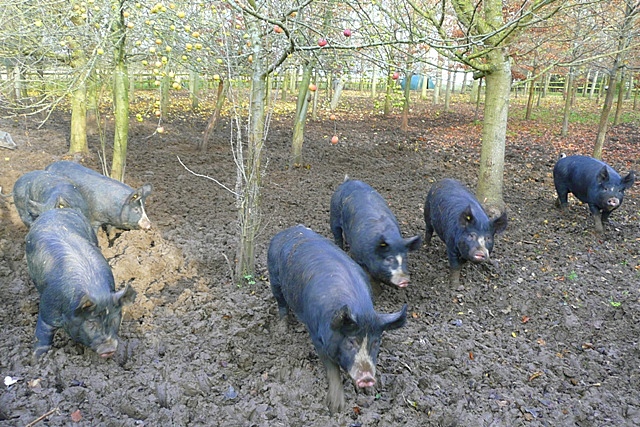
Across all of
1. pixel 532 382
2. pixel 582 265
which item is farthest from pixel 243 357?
pixel 582 265

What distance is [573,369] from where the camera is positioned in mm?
4383

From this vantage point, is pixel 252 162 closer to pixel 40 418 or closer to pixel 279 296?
pixel 279 296

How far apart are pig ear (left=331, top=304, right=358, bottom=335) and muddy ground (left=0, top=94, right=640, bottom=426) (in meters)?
0.71

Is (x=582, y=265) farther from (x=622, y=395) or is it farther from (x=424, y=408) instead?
(x=424, y=408)

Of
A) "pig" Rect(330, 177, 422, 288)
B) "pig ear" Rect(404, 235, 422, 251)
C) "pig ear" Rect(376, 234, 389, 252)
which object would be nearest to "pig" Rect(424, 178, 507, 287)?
"pig" Rect(330, 177, 422, 288)

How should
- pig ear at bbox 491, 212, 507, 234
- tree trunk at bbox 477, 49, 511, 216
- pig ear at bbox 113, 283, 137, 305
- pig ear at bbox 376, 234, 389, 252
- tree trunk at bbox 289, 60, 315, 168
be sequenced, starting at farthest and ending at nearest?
tree trunk at bbox 289, 60, 315, 168, tree trunk at bbox 477, 49, 511, 216, pig ear at bbox 491, 212, 507, 234, pig ear at bbox 376, 234, 389, 252, pig ear at bbox 113, 283, 137, 305

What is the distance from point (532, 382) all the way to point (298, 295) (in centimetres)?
206

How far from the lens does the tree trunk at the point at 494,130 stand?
7.33 meters

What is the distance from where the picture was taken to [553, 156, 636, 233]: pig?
7516 millimetres

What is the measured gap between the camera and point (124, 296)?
14.1ft

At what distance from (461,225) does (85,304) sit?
3.90m

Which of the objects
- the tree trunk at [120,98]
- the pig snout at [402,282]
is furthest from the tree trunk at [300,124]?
the pig snout at [402,282]

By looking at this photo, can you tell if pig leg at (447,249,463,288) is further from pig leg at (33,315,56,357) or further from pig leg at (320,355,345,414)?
pig leg at (33,315,56,357)

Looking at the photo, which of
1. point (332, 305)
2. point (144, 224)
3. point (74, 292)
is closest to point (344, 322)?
point (332, 305)
